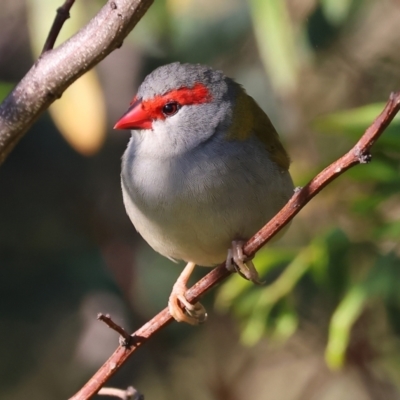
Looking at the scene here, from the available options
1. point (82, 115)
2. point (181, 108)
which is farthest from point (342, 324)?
point (82, 115)

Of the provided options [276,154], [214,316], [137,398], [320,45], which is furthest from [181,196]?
[214,316]

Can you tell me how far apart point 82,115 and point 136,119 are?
82 centimetres

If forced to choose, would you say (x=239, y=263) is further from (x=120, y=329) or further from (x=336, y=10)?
(x=336, y=10)

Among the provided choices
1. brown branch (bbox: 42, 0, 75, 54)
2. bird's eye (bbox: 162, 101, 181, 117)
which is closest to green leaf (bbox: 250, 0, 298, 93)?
bird's eye (bbox: 162, 101, 181, 117)

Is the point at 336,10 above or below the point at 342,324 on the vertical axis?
above

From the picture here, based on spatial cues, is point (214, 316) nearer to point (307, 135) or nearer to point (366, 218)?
point (307, 135)

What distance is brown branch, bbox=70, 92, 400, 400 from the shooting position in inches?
67.4

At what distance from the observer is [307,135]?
5.01 meters

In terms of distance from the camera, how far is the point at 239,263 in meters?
2.61

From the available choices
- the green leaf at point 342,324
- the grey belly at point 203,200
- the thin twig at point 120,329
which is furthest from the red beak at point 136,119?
the green leaf at point 342,324

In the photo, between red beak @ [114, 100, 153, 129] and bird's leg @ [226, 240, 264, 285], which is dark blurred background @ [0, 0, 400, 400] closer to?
red beak @ [114, 100, 153, 129]

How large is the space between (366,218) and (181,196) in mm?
1380

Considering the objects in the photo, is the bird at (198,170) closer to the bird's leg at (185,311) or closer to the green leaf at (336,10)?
the bird's leg at (185,311)

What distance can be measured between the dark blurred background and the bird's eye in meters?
0.88
